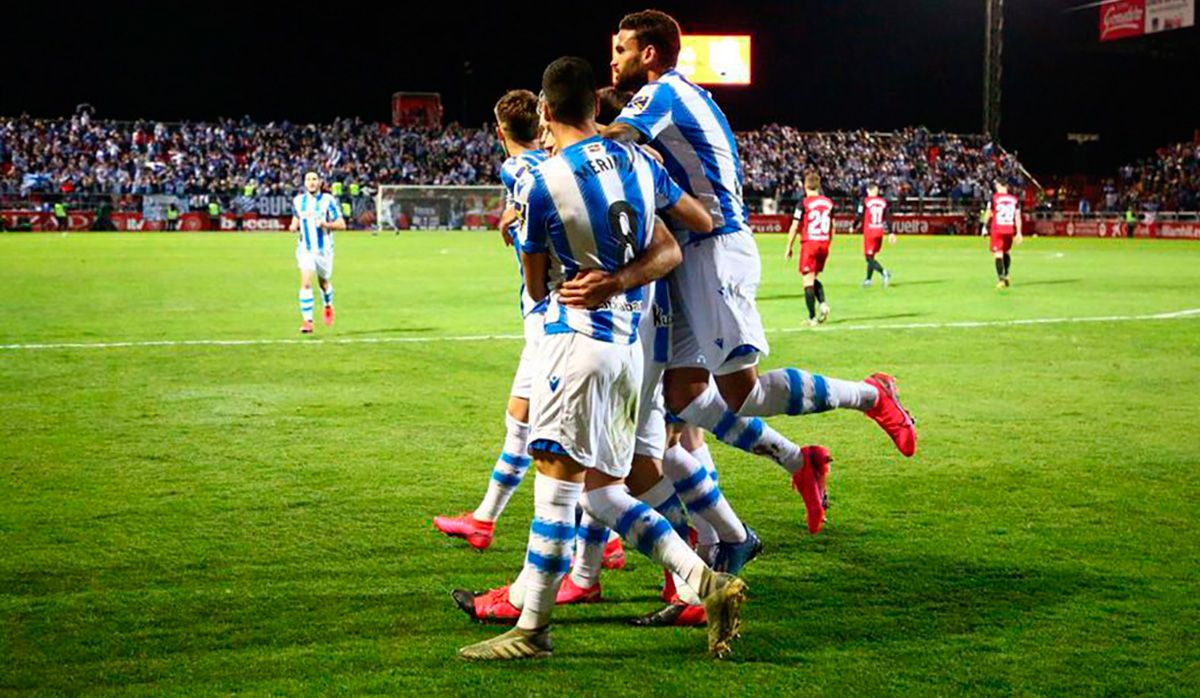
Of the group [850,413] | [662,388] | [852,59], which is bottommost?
[850,413]

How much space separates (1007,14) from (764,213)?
2318 centimetres

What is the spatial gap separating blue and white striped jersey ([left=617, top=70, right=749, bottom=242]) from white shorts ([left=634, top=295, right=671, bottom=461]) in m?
0.46

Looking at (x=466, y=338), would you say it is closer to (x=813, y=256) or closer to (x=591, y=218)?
(x=813, y=256)

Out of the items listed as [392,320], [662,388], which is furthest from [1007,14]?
[662,388]

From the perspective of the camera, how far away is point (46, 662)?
15.4ft

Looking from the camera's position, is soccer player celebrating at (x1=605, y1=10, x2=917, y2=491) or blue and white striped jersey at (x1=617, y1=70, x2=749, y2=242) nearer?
blue and white striped jersey at (x1=617, y1=70, x2=749, y2=242)

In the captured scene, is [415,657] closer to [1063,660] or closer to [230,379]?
[1063,660]

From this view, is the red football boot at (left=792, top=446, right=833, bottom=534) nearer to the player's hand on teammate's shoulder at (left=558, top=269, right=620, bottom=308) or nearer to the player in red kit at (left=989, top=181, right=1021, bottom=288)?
the player's hand on teammate's shoulder at (left=558, top=269, right=620, bottom=308)

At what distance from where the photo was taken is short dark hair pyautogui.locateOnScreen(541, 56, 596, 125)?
4543 mm

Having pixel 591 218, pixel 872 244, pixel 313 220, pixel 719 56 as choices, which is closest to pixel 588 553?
pixel 591 218

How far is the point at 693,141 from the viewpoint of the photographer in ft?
18.2

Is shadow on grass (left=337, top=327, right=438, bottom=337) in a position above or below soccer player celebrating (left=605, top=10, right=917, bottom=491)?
below

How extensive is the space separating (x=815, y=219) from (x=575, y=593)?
47.5 ft

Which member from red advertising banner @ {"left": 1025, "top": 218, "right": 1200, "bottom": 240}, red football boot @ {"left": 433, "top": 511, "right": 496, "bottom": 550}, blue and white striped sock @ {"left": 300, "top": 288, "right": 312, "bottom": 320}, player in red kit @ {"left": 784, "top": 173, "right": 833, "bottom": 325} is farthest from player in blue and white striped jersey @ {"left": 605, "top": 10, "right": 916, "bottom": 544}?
red advertising banner @ {"left": 1025, "top": 218, "right": 1200, "bottom": 240}
